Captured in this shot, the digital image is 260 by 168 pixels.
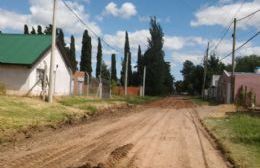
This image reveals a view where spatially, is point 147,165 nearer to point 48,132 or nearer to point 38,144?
point 38,144

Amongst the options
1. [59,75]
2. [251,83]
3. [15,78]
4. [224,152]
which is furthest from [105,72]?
[224,152]

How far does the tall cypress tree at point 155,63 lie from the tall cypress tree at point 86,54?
15.5 metres

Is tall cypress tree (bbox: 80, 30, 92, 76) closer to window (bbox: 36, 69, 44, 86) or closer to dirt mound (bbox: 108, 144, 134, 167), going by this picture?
window (bbox: 36, 69, 44, 86)

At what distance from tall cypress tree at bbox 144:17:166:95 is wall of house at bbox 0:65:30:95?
215 feet

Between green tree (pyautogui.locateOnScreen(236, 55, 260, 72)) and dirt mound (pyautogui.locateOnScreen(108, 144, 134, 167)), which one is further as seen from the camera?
green tree (pyautogui.locateOnScreen(236, 55, 260, 72))

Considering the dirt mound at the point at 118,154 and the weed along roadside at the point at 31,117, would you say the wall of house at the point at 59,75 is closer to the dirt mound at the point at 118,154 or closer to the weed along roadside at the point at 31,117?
the weed along roadside at the point at 31,117

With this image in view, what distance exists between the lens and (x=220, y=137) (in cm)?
2011

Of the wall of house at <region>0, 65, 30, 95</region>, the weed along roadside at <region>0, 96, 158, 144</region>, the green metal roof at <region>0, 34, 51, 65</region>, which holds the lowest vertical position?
the weed along roadside at <region>0, 96, 158, 144</region>

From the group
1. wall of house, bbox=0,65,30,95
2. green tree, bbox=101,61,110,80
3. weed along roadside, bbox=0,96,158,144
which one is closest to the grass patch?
weed along roadside, bbox=0,96,158,144

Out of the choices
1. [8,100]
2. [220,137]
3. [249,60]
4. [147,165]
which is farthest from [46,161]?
[249,60]

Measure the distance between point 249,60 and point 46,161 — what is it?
142955 millimetres

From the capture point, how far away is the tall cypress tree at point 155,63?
102m

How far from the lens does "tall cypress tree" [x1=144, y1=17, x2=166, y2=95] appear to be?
335 ft

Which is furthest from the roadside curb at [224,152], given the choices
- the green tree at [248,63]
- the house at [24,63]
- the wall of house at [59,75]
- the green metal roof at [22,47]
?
the green tree at [248,63]
